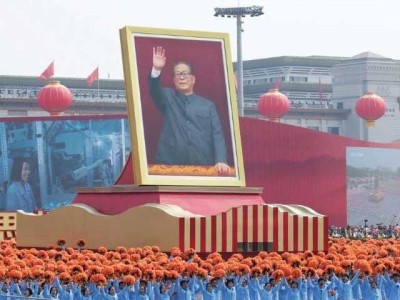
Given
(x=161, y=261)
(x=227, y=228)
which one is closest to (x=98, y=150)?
(x=227, y=228)

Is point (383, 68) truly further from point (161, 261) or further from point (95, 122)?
point (161, 261)

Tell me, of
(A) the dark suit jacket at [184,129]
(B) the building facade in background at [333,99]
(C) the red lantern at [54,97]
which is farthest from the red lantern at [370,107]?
(A) the dark suit jacket at [184,129]

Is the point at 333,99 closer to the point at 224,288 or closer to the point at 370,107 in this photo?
the point at 370,107

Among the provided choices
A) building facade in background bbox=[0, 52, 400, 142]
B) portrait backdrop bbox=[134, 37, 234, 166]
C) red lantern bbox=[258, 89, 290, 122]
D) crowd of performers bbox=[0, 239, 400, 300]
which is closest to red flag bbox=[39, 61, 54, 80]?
building facade in background bbox=[0, 52, 400, 142]

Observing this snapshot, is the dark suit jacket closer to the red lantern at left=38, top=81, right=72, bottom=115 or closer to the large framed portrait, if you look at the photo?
the large framed portrait

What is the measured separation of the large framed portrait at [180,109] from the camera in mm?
45344

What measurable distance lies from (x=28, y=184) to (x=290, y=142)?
13.2 metres

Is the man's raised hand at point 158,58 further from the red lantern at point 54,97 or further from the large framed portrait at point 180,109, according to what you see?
the red lantern at point 54,97

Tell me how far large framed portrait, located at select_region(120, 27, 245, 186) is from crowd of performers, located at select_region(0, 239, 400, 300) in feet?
33.9

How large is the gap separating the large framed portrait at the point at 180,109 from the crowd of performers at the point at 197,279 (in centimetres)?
1032

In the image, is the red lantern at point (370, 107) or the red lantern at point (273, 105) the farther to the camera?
the red lantern at point (370, 107)

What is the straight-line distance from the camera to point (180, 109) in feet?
151

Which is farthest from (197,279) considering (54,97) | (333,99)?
(333,99)

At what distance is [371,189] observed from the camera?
70438 millimetres
